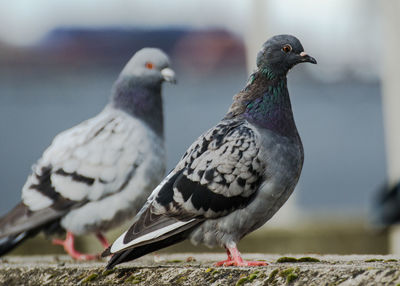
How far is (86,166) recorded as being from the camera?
6.04 meters

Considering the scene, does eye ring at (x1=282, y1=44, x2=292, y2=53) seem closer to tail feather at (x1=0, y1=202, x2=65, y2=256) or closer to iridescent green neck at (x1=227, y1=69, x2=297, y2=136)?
iridescent green neck at (x1=227, y1=69, x2=297, y2=136)

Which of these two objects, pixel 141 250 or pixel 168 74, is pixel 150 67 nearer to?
pixel 168 74

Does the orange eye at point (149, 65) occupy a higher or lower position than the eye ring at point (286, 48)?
lower

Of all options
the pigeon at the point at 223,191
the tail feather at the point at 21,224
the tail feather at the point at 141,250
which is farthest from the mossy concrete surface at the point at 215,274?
the tail feather at the point at 21,224

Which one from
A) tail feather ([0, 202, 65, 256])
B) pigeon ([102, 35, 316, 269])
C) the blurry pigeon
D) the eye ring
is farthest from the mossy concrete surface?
the blurry pigeon

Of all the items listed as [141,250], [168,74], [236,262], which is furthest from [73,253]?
[236,262]

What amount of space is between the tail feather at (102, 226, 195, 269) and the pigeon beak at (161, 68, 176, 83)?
2409 millimetres

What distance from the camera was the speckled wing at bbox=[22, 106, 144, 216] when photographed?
19.5 ft

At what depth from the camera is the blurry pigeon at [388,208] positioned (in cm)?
873

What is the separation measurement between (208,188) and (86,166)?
222 cm

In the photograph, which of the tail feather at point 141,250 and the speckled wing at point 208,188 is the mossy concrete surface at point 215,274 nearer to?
the tail feather at point 141,250

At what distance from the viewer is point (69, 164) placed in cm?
607

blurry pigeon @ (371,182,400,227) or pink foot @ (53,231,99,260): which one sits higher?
pink foot @ (53,231,99,260)

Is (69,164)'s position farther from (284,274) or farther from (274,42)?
(284,274)
